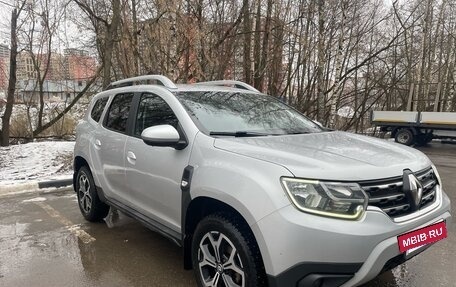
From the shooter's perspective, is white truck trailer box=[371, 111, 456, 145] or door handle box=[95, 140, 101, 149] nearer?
door handle box=[95, 140, 101, 149]

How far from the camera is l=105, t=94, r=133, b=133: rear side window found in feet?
13.7

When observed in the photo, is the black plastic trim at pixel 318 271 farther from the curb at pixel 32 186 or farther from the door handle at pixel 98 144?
the curb at pixel 32 186

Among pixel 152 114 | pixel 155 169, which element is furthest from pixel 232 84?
pixel 155 169

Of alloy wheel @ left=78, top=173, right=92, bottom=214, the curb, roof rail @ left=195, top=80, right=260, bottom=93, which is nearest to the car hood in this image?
roof rail @ left=195, top=80, right=260, bottom=93

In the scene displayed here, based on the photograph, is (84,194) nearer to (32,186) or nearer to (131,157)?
(131,157)

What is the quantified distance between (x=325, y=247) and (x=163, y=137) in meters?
1.46

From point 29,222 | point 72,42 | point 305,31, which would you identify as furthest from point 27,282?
point 72,42

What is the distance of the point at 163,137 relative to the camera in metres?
3.03

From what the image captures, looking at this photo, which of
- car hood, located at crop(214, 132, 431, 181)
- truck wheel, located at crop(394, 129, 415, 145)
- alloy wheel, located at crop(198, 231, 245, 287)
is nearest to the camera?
car hood, located at crop(214, 132, 431, 181)

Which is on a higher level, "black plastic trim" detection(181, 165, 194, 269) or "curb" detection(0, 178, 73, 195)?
"black plastic trim" detection(181, 165, 194, 269)

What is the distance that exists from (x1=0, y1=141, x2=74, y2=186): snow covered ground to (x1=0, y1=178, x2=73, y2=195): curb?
19cm

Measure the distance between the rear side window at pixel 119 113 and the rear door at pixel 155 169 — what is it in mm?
254

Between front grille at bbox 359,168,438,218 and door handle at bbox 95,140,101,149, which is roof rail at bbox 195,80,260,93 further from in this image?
front grille at bbox 359,168,438,218

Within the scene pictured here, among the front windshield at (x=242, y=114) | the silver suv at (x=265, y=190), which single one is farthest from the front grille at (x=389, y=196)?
the front windshield at (x=242, y=114)
